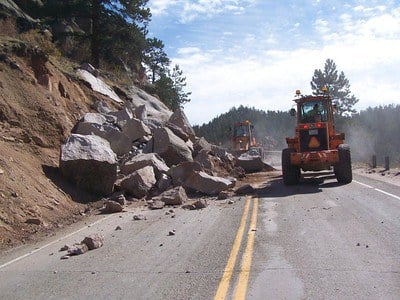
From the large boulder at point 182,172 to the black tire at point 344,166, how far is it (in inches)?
211

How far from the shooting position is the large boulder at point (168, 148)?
20.2 meters

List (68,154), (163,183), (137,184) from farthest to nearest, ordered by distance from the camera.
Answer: (163,183) < (137,184) < (68,154)

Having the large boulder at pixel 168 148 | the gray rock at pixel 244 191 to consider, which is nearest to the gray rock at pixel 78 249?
the gray rock at pixel 244 191

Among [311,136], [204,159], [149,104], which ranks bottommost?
[204,159]

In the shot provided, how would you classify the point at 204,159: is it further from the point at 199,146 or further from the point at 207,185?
the point at 207,185

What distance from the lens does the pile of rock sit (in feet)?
50.4

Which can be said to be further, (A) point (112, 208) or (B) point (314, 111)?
(B) point (314, 111)

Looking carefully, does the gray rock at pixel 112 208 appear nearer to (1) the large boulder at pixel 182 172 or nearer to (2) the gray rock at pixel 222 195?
(2) the gray rock at pixel 222 195

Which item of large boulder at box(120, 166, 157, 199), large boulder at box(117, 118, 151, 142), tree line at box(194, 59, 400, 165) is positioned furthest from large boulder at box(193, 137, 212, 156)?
tree line at box(194, 59, 400, 165)

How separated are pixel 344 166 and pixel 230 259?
11.7 meters

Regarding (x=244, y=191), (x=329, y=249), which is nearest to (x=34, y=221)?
(x=329, y=249)

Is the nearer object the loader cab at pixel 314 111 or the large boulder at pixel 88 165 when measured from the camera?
the large boulder at pixel 88 165

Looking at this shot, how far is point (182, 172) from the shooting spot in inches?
691

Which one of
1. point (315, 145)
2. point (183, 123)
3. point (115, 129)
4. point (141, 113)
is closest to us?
point (315, 145)
